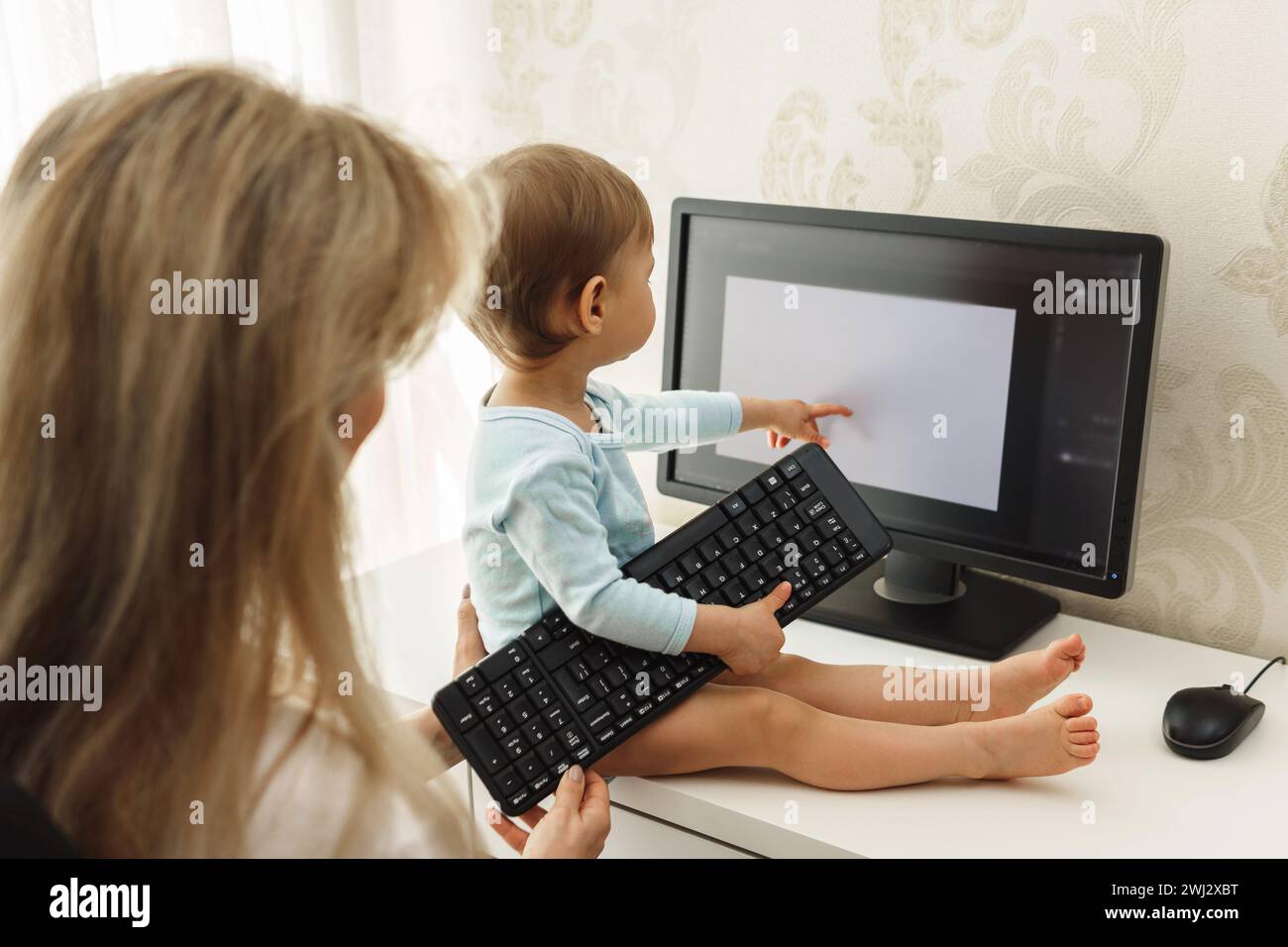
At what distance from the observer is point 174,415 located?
465 mm

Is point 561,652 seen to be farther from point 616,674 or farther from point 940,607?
point 940,607

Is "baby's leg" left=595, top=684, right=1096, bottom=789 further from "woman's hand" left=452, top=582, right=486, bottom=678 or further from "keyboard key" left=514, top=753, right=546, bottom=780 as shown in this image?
"woman's hand" left=452, top=582, right=486, bottom=678

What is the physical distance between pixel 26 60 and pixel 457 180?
64 centimetres

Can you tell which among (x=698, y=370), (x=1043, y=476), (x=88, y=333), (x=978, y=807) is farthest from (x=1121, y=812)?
(x=88, y=333)

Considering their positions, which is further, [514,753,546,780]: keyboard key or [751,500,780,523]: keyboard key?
[751,500,780,523]: keyboard key

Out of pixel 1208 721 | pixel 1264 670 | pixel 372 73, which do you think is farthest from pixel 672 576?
pixel 372 73

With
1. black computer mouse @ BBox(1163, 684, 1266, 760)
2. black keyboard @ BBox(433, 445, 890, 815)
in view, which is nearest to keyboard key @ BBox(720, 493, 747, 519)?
black keyboard @ BBox(433, 445, 890, 815)

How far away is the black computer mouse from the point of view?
2.70ft

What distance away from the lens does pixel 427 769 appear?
60cm

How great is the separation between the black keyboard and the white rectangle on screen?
119 mm

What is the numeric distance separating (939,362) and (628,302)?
0.94 feet

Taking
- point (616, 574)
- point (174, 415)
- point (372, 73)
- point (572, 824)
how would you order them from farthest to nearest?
point (372, 73) < point (616, 574) < point (572, 824) < point (174, 415)
